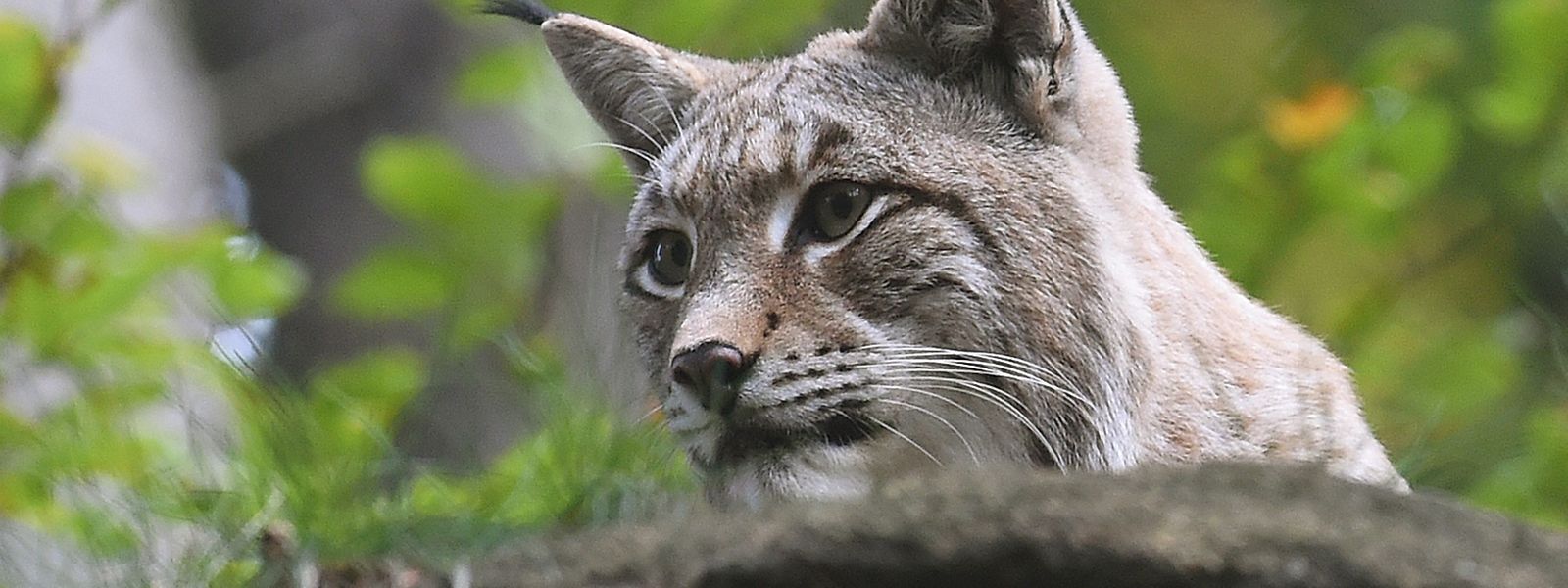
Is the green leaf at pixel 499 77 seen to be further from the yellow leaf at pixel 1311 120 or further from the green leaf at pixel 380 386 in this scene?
the yellow leaf at pixel 1311 120

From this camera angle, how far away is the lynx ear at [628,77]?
466cm

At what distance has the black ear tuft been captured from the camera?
4.89 m

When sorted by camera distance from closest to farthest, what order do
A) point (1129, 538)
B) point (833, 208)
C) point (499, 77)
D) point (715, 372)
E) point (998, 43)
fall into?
point (1129, 538) → point (715, 372) → point (833, 208) → point (998, 43) → point (499, 77)

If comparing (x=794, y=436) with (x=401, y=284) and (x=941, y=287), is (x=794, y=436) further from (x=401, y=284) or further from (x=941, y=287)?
(x=401, y=284)

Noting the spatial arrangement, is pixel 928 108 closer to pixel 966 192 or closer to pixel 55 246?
pixel 966 192

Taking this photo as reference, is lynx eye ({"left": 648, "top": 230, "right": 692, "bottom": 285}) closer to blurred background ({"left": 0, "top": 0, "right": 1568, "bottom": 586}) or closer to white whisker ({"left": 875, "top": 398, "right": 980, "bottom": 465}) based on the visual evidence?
blurred background ({"left": 0, "top": 0, "right": 1568, "bottom": 586})

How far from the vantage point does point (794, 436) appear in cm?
352

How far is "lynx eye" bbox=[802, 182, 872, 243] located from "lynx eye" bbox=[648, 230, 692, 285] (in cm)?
35

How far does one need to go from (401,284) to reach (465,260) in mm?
295

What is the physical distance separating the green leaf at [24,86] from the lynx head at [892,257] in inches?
73.9

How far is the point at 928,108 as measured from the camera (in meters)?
4.13

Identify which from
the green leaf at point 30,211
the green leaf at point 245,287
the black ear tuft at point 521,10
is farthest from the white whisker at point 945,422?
the green leaf at point 30,211

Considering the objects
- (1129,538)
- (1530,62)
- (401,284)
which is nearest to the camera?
(1129,538)

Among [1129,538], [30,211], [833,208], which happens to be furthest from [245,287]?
[1129,538]
